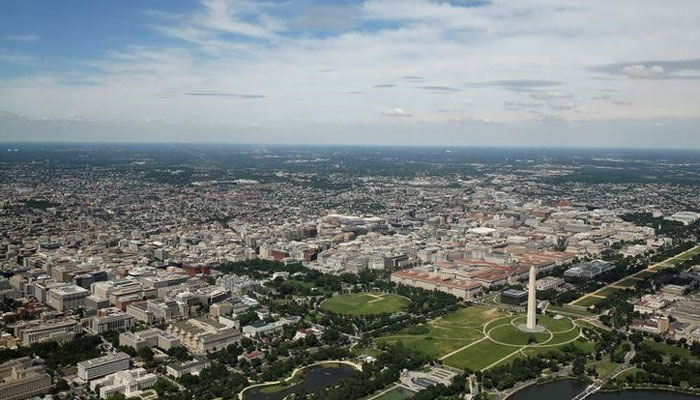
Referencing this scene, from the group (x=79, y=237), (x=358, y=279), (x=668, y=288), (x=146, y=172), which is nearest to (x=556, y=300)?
(x=668, y=288)

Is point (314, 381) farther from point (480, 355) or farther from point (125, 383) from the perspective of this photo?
point (480, 355)

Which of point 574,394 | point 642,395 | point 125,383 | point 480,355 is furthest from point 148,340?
point 642,395

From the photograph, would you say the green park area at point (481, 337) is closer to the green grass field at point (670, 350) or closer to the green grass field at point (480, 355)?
the green grass field at point (480, 355)

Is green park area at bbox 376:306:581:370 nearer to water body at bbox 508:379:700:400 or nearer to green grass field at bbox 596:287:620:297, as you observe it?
water body at bbox 508:379:700:400

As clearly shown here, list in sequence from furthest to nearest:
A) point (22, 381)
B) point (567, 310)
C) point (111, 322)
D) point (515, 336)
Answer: point (567, 310) < point (111, 322) < point (515, 336) < point (22, 381)

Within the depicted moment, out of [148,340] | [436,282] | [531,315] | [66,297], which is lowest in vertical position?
[148,340]

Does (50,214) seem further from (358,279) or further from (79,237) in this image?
(358,279)

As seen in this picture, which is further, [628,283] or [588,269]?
[588,269]

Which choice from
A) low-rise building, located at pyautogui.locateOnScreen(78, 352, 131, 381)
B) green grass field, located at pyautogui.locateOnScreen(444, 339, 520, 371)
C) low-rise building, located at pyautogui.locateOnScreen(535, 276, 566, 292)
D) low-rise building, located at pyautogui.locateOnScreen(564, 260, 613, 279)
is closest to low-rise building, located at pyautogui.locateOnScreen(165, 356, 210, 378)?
low-rise building, located at pyautogui.locateOnScreen(78, 352, 131, 381)
